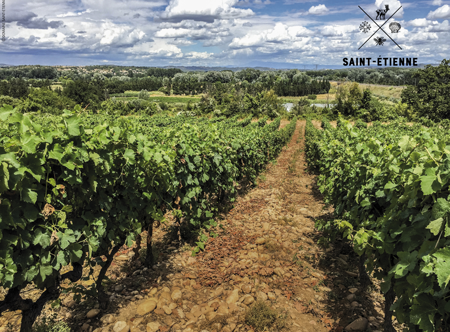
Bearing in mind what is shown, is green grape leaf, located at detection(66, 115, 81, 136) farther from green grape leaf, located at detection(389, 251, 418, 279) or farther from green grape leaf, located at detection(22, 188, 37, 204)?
green grape leaf, located at detection(389, 251, 418, 279)

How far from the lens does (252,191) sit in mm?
9797

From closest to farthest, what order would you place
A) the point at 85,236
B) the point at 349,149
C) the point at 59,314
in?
the point at 85,236, the point at 59,314, the point at 349,149

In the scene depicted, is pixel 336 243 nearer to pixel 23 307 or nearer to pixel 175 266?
pixel 175 266

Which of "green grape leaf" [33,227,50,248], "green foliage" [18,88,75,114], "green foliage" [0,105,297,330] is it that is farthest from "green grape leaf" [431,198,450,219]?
"green foliage" [18,88,75,114]

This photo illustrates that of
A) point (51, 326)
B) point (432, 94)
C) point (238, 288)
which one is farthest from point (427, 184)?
point (432, 94)

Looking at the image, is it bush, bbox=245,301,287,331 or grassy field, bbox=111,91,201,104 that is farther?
grassy field, bbox=111,91,201,104

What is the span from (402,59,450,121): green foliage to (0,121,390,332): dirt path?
5524 centimetres

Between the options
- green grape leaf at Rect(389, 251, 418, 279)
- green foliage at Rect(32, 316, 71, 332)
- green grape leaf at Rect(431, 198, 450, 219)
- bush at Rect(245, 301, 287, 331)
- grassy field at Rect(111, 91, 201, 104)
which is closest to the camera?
green grape leaf at Rect(431, 198, 450, 219)

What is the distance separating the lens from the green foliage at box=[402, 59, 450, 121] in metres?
48.2

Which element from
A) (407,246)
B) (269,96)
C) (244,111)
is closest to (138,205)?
(407,246)

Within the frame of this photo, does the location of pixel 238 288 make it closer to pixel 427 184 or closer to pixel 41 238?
pixel 41 238

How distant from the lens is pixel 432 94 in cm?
4978

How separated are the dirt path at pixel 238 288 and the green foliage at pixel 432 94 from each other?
181ft

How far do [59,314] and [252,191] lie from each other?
22.8 ft
